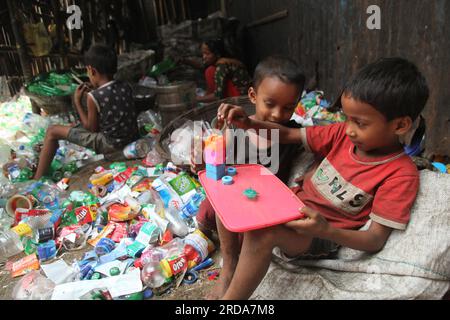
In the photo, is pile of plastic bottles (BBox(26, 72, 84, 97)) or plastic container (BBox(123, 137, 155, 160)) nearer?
plastic container (BBox(123, 137, 155, 160))

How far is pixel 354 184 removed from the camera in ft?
4.69

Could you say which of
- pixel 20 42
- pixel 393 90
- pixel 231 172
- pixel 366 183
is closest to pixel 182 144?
pixel 231 172

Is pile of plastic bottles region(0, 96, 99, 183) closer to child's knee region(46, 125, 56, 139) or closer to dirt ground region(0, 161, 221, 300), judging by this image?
child's knee region(46, 125, 56, 139)

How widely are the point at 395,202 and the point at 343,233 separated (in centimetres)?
25

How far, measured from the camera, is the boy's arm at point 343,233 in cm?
119

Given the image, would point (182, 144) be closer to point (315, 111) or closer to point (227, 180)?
point (227, 180)

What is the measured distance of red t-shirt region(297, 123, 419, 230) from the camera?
129cm

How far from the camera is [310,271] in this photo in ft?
5.01

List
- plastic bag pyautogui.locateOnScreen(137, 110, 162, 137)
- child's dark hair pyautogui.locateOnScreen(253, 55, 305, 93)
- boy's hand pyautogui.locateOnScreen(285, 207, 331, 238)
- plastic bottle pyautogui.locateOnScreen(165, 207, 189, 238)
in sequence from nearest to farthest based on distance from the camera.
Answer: boy's hand pyautogui.locateOnScreen(285, 207, 331, 238) < child's dark hair pyautogui.locateOnScreen(253, 55, 305, 93) < plastic bottle pyautogui.locateOnScreen(165, 207, 189, 238) < plastic bag pyautogui.locateOnScreen(137, 110, 162, 137)

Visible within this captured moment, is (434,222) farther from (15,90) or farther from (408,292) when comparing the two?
(15,90)

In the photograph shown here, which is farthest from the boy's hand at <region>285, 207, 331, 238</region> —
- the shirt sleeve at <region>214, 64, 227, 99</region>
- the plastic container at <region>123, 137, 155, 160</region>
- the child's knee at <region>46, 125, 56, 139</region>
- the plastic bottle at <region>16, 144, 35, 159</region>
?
the shirt sleeve at <region>214, 64, 227, 99</region>

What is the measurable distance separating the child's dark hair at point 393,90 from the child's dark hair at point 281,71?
0.42 m

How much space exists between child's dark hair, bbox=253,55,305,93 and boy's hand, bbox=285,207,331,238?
76cm

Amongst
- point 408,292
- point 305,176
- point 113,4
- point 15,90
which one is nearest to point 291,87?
point 305,176
